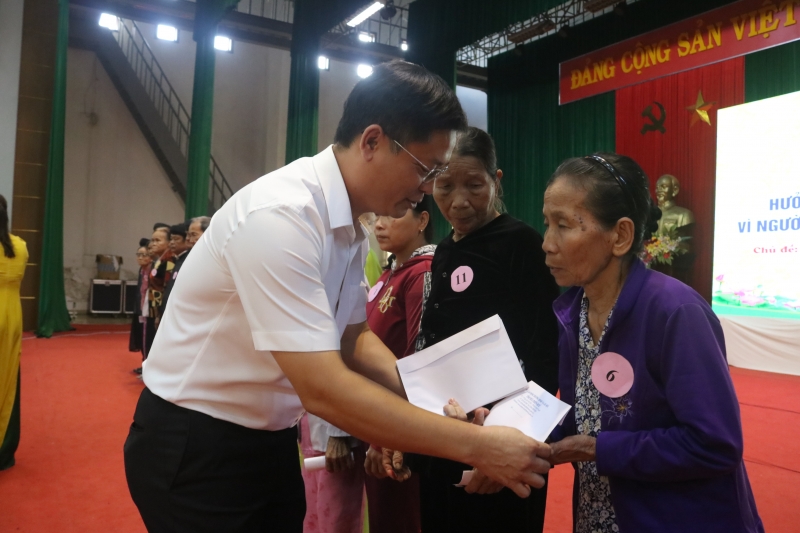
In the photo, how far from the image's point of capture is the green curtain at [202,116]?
9.04 m

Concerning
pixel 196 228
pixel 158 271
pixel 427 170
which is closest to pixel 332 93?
pixel 158 271

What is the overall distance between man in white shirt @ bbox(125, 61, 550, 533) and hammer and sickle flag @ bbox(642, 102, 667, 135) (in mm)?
8400

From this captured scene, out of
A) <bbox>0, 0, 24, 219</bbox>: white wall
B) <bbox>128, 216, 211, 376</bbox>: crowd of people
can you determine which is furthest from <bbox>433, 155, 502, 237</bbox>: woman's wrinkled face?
<bbox>0, 0, 24, 219</bbox>: white wall

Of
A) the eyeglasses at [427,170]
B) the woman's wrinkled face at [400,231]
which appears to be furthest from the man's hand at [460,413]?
the woman's wrinkled face at [400,231]

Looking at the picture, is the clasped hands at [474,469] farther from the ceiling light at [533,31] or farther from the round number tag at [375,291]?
the ceiling light at [533,31]

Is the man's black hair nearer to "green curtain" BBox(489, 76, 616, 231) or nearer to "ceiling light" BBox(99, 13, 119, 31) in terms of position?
"green curtain" BBox(489, 76, 616, 231)

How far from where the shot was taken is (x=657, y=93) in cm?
852

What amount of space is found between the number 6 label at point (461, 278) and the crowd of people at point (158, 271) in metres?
2.94

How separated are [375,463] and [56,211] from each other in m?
8.95

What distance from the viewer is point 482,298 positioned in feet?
4.72

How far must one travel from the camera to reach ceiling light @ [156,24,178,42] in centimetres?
1165

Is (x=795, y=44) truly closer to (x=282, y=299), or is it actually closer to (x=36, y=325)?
(x=282, y=299)

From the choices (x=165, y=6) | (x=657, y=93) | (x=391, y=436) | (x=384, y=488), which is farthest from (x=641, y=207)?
A: (x=165, y=6)

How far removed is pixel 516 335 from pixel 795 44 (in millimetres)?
7503
